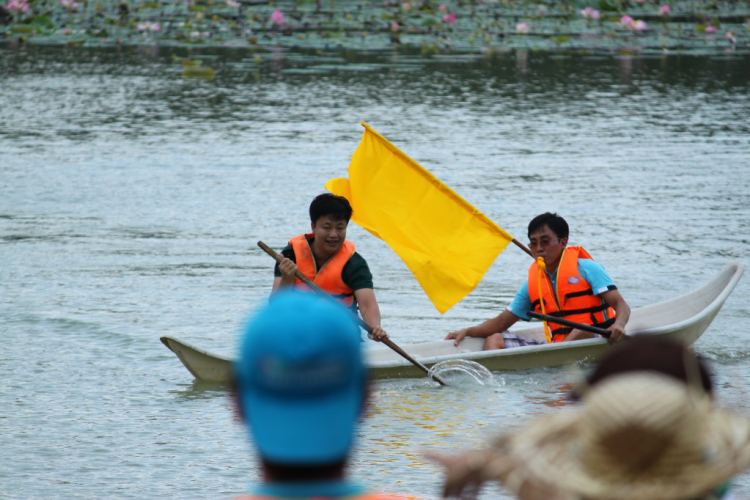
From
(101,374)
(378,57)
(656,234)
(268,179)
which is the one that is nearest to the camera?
(101,374)

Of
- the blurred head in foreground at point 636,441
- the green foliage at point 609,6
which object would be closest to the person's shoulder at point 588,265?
the blurred head in foreground at point 636,441

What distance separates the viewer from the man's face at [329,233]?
644cm

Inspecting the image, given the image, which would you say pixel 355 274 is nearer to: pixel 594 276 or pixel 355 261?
pixel 355 261

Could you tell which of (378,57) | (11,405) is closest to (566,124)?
(378,57)

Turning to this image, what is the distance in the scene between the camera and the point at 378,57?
27000 mm

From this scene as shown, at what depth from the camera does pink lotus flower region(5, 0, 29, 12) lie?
29719mm

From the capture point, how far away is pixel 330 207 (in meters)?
6.38

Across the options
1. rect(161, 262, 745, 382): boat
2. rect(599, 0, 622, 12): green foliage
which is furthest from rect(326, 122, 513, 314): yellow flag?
rect(599, 0, 622, 12): green foliage

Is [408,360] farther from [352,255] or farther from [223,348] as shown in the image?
[223,348]

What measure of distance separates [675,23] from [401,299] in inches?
1016

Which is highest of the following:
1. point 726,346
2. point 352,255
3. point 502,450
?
point 502,450

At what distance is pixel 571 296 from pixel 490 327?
671 mm

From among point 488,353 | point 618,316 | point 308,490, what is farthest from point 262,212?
point 308,490

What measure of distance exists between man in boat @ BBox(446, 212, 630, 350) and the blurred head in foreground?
516 centimetres
